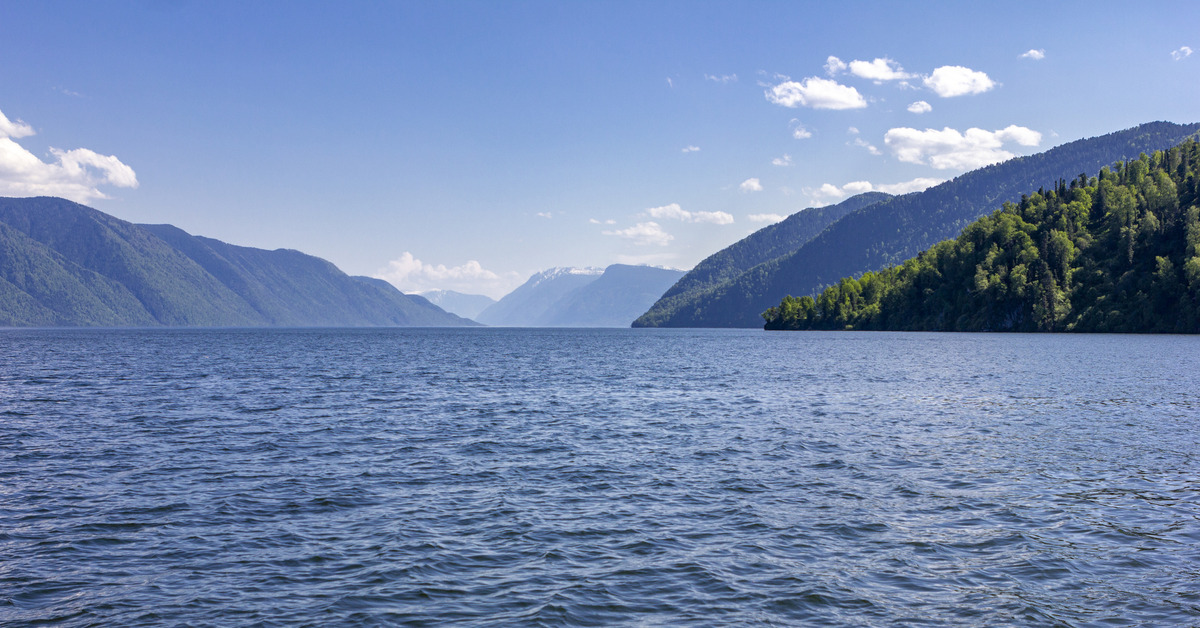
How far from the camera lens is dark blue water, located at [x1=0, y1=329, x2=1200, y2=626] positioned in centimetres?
1355

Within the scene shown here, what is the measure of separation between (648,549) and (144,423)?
107ft

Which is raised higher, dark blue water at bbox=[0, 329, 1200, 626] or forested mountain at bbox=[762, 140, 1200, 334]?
forested mountain at bbox=[762, 140, 1200, 334]

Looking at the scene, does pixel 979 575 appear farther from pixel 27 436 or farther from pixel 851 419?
pixel 27 436

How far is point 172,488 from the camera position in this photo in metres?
23.0

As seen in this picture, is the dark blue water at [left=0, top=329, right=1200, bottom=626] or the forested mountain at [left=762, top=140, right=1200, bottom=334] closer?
the dark blue water at [left=0, top=329, right=1200, bottom=626]

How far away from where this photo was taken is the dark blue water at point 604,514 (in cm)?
1355

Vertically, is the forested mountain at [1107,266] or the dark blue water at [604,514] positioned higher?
the forested mountain at [1107,266]

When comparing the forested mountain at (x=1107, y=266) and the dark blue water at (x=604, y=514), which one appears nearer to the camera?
the dark blue water at (x=604, y=514)

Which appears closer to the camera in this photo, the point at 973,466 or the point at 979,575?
the point at 979,575

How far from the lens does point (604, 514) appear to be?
19.7 m

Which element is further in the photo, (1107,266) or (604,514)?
(1107,266)

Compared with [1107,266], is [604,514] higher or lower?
lower

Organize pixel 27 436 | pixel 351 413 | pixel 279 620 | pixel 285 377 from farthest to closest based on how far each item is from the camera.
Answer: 1. pixel 285 377
2. pixel 351 413
3. pixel 27 436
4. pixel 279 620

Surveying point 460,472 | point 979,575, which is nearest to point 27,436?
point 460,472
